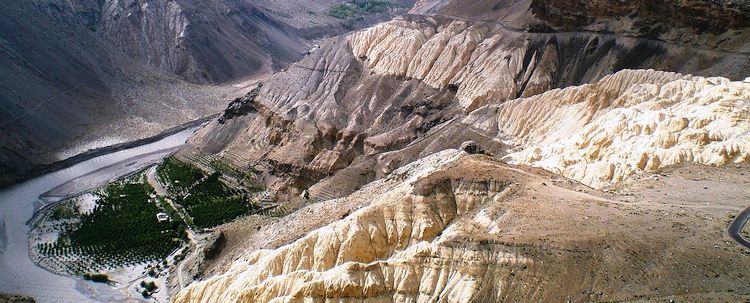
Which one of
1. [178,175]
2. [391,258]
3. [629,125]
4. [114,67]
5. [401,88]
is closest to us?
[391,258]

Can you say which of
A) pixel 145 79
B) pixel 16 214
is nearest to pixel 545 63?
pixel 16 214

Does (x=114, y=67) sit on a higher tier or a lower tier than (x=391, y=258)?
higher

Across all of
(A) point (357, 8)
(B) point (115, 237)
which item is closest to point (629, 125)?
(B) point (115, 237)

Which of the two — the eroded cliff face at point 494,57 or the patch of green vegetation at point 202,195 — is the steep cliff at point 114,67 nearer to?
the patch of green vegetation at point 202,195

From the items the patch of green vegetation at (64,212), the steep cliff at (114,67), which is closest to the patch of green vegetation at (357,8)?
the steep cliff at (114,67)

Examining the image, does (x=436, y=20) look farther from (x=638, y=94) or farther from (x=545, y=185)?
(x=545, y=185)

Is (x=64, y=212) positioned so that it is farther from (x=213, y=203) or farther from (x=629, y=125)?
(x=629, y=125)

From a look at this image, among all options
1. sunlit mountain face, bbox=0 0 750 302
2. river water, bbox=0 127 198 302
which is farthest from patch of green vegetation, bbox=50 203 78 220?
river water, bbox=0 127 198 302
